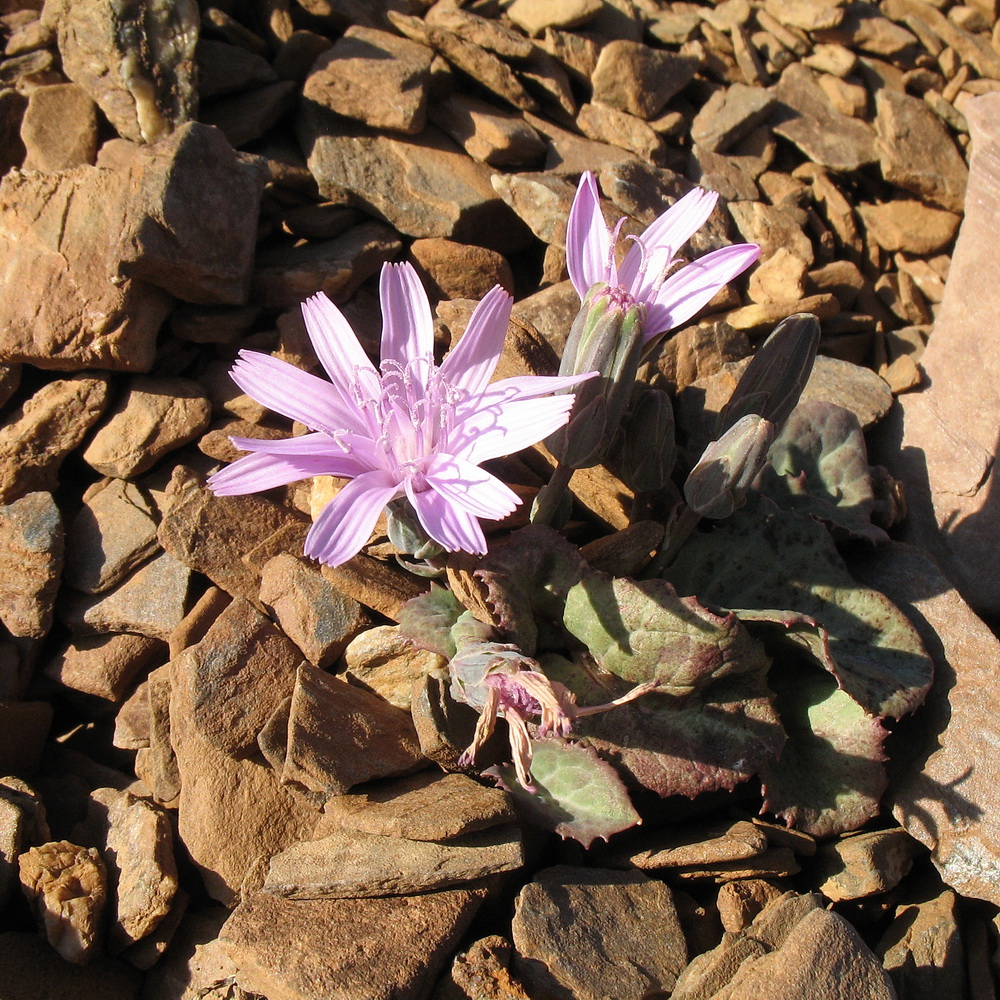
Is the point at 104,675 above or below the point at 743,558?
below

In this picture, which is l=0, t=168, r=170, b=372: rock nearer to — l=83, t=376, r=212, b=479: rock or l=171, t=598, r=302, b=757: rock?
l=83, t=376, r=212, b=479: rock

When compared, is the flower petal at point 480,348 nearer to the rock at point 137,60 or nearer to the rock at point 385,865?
the rock at point 385,865

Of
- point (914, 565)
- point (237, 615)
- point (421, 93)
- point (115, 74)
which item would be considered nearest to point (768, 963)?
point (914, 565)

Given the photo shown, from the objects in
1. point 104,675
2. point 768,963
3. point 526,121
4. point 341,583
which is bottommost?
point 104,675

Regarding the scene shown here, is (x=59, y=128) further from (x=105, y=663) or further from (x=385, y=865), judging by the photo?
(x=385, y=865)

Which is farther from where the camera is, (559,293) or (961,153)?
(961,153)

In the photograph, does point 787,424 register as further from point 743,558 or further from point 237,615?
point 237,615
